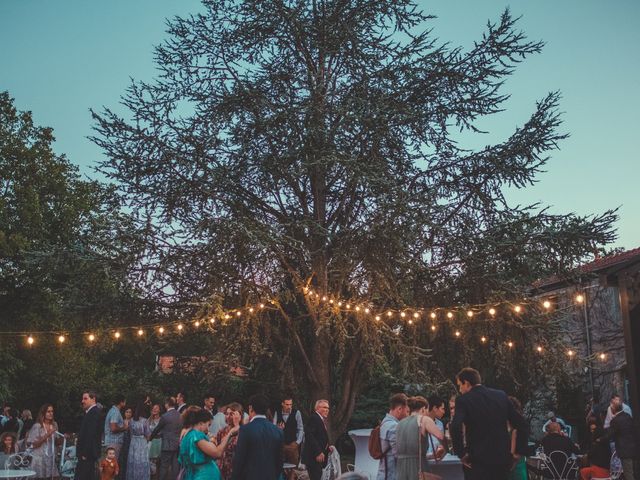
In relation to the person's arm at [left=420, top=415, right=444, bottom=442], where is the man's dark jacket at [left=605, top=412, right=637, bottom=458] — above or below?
below

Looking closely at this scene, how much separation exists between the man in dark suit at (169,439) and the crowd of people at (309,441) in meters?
0.02

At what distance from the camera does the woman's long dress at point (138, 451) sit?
39.0 feet

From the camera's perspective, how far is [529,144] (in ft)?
44.7

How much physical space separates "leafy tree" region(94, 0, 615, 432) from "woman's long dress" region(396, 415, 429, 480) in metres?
5.02

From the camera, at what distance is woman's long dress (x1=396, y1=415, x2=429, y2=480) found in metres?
6.95

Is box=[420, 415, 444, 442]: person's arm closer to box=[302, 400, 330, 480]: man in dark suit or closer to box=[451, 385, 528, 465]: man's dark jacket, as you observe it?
box=[451, 385, 528, 465]: man's dark jacket

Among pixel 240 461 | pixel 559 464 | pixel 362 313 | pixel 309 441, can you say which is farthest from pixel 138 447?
pixel 559 464

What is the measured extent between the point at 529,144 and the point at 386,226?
13.5 ft

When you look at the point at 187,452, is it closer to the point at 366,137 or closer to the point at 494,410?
the point at 494,410

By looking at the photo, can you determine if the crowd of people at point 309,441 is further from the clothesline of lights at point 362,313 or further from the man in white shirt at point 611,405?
the clothesline of lights at point 362,313

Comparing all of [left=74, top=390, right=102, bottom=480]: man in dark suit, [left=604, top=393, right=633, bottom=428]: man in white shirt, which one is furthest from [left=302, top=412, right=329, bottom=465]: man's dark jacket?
[left=604, top=393, right=633, bottom=428]: man in white shirt

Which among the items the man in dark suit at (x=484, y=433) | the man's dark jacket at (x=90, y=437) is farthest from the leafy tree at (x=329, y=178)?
the man in dark suit at (x=484, y=433)

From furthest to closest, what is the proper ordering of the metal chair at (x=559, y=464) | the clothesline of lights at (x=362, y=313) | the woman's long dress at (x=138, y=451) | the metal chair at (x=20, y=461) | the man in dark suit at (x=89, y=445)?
the clothesline of lights at (x=362, y=313) → the woman's long dress at (x=138, y=451) → the metal chair at (x=559, y=464) → the metal chair at (x=20, y=461) → the man in dark suit at (x=89, y=445)

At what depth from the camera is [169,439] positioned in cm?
1123
